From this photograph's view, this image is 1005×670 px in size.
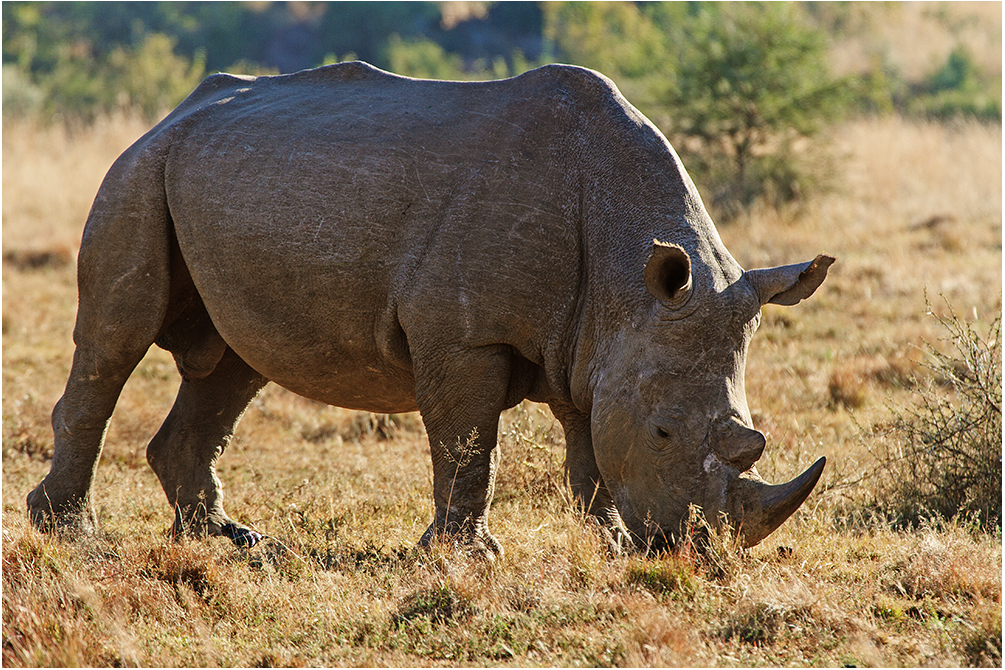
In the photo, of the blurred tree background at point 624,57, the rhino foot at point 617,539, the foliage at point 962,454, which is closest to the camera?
the rhino foot at point 617,539

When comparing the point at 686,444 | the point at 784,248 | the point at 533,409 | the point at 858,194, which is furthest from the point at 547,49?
the point at 686,444

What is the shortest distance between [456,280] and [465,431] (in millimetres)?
693

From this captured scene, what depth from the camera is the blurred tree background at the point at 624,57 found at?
14594 mm

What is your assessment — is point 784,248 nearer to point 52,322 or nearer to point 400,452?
point 400,452

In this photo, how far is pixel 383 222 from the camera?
4512 millimetres

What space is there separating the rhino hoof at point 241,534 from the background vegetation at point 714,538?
14cm

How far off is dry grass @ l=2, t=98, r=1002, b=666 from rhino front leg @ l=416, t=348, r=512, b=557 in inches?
8.6

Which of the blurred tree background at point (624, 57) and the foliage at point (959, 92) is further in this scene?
the foliage at point (959, 92)

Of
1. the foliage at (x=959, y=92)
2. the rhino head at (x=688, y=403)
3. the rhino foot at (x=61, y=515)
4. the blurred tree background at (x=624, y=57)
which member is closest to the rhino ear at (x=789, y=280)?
the rhino head at (x=688, y=403)

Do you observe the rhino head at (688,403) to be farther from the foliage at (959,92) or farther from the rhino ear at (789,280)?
the foliage at (959,92)

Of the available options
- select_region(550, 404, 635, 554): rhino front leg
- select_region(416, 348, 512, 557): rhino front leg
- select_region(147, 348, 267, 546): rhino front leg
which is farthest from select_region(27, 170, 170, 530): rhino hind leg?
select_region(550, 404, 635, 554): rhino front leg

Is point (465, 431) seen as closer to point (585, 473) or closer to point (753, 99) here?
point (585, 473)

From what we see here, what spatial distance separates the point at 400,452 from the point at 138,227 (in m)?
2.44

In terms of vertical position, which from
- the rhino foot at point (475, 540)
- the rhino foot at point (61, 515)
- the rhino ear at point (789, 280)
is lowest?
the rhino foot at point (61, 515)
